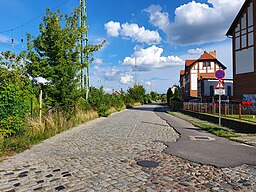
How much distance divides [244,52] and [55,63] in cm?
2141

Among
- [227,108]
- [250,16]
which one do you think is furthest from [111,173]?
[250,16]

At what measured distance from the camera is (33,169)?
19.8ft

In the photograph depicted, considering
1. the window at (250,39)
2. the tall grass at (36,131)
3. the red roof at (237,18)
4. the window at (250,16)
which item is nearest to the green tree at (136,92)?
the red roof at (237,18)

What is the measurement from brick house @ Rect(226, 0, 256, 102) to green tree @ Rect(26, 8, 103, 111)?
19249 millimetres

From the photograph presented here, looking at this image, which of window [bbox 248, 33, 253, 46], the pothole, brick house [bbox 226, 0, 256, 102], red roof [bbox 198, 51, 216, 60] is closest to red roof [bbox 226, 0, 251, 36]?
brick house [bbox 226, 0, 256, 102]

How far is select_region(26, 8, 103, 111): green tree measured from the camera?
15.2m

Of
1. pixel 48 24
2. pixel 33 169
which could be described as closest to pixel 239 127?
pixel 33 169

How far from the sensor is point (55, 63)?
15734 mm

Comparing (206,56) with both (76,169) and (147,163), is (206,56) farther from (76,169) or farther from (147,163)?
(76,169)

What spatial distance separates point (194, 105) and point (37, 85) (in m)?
18.9

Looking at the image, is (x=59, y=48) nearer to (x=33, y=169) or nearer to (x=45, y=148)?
(x=45, y=148)

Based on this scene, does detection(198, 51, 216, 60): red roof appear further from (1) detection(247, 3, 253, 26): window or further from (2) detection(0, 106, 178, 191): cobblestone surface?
(2) detection(0, 106, 178, 191): cobblestone surface

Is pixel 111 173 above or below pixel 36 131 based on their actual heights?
below

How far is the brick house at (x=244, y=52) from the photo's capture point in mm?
26188
